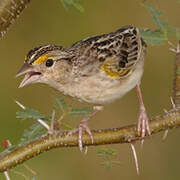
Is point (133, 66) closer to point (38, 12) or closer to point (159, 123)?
point (159, 123)

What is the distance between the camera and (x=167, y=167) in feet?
23.0

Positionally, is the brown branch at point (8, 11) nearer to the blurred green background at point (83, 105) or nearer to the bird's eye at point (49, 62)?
the bird's eye at point (49, 62)

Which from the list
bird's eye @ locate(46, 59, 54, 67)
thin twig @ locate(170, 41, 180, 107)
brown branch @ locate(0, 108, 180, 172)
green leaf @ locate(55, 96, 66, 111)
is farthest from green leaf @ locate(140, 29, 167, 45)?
bird's eye @ locate(46, 59, 54, 67)

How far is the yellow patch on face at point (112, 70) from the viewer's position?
4758mm

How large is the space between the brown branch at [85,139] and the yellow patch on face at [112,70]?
1.30 meters

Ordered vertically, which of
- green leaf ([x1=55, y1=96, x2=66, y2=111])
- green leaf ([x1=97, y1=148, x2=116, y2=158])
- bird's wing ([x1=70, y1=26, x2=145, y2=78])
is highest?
bird's wing ([x1=70, y1=26, x2=145, y2=78])

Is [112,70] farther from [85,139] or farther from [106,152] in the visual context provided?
[85,139]

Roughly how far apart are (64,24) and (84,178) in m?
2.38

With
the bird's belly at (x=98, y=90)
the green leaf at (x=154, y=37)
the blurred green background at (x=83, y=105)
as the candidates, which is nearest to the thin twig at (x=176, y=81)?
the green leaf at (x=154, y=37)

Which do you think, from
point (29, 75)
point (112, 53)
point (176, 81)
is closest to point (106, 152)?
point (176, 81)

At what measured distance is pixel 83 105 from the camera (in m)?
7.25

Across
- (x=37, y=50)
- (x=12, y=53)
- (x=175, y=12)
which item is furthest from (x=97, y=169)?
(x=37, y=50)

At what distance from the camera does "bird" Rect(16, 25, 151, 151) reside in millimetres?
4418

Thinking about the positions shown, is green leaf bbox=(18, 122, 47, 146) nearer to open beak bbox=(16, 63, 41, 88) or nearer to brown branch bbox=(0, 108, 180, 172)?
brown branch bbox=(0, 108, 180, 172)
